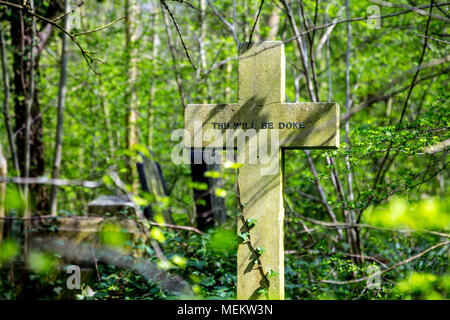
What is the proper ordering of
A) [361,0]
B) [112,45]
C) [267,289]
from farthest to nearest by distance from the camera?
[112,45]
[361,0]
[267,289]

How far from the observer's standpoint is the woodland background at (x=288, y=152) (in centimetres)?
315

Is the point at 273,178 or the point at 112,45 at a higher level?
the point at 112,45

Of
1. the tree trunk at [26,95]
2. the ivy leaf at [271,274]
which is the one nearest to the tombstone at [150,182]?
the tree trunk at [26,95]

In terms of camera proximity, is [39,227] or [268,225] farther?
[39,227]

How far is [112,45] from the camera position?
11.1 metres

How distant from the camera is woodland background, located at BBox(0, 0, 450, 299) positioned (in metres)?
3.15

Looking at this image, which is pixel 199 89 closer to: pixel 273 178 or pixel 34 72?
pixel 34 72

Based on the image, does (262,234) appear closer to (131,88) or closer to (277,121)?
(277,121)

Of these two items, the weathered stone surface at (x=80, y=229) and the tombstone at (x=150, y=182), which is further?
the tombstone at (x=150, y=182)

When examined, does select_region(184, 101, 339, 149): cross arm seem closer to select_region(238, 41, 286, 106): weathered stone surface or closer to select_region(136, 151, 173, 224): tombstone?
select_region(238, 41, 286, 106): weathered stone surface

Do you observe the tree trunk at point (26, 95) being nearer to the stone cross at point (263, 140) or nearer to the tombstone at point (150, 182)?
the tombstone at point (150, 182)

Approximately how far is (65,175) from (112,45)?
10.9 feet

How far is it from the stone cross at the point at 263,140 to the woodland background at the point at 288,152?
0.23 metres
